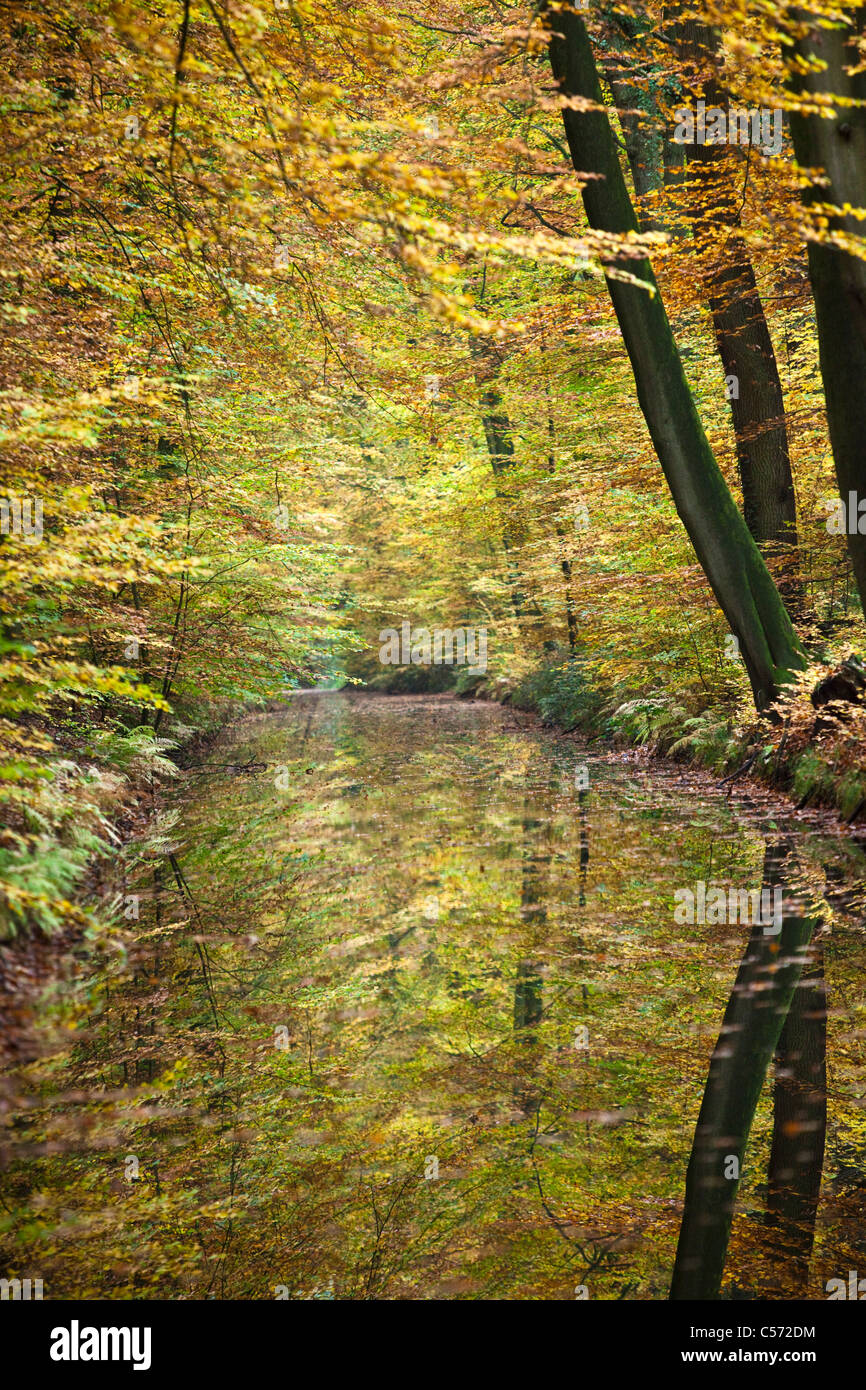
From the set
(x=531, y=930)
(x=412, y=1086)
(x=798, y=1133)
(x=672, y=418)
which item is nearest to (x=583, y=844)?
(x=531, y=930)

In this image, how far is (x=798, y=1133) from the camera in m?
3.22

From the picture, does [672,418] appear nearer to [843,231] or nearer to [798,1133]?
[843,231]

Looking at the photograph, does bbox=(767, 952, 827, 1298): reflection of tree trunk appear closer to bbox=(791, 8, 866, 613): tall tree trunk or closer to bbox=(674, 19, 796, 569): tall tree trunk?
bbox=(791, 8, 866, 613): tall tree trunk

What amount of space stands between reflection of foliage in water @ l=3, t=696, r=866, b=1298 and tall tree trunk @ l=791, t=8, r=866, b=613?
106 inches

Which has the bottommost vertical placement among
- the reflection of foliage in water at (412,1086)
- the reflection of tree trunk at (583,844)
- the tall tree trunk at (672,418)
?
the reflection of foliage in water at (412,1086)

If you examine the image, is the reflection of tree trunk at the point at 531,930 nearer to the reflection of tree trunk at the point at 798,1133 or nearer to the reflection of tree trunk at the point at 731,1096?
the reflection of tree trunk at the point at 731,1096

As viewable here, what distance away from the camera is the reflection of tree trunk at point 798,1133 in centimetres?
271

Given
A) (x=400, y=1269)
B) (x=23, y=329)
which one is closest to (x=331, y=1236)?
(x=400, y=1269)

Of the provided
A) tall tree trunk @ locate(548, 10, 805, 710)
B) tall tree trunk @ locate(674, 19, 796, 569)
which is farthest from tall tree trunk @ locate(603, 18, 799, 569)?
tall tree trunk @ locate(548, 10, 805, 710)

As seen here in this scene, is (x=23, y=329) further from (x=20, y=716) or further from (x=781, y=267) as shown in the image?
(x=781, y=267)

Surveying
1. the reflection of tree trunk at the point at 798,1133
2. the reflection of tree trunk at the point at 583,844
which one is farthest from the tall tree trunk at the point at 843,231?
the reflection of tree trunk at the point at 798,1133

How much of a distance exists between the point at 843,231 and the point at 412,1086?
15.6 feet

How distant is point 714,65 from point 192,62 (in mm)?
3820

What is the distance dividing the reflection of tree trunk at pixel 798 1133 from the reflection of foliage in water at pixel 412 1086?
1.7 inches
